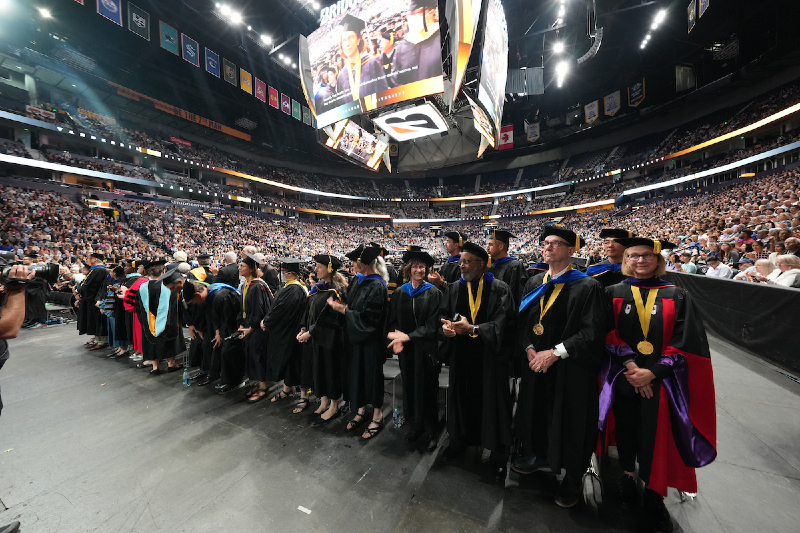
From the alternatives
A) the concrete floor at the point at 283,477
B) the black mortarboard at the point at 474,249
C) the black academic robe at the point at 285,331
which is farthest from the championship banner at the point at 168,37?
the black mortarboard at the point at 474,249

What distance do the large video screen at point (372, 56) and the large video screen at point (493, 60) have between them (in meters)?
1.72

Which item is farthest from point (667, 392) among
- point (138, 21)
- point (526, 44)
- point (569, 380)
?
point (138, 21)

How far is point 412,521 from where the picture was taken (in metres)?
1.99

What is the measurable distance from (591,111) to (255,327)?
38.2 metres

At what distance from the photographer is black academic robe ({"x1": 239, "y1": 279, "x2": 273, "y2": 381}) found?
13.0 feet

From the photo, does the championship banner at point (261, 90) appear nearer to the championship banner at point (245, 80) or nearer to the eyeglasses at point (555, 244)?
the championship banner at point (245, 80)

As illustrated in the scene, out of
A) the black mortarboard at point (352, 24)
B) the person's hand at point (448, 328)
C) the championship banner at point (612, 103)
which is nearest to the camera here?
the person's hand at point (448, 328)

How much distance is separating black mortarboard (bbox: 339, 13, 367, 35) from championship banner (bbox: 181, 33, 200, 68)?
1725cm

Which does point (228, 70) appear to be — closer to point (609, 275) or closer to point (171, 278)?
point (171, 278)

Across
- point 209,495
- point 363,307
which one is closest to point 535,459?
point 363,307

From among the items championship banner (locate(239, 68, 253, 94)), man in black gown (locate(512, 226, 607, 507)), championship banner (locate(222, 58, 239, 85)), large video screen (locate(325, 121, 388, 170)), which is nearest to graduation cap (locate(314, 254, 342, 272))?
man in black gown (locate(512, 226, 607, 507))

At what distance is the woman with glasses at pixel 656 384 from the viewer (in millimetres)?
1918

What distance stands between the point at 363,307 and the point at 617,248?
286cm

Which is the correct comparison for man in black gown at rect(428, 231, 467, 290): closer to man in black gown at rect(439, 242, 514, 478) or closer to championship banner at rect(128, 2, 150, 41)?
man in black gown at rect(439, 242, 514, 478)
